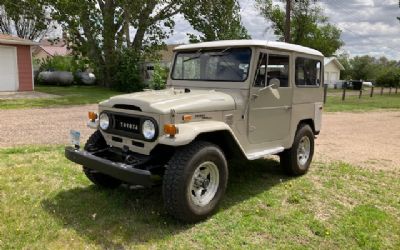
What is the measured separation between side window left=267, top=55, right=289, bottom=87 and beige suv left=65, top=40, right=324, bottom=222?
0.05 ft

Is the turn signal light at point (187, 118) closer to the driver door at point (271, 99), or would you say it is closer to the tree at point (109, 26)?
the driver door at point (271, 99)

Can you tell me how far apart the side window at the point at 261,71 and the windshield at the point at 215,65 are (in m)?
0.16

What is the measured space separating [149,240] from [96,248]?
1.70ft

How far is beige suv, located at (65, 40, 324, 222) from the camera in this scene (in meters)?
4.20

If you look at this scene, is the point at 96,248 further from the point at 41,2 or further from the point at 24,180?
the point at 41,2

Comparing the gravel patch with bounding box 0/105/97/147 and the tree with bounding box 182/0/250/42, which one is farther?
the tree with bounding box 182/0/250/42

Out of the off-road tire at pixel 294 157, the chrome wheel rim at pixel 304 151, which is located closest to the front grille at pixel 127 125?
the off-road tire at pixel 294 157

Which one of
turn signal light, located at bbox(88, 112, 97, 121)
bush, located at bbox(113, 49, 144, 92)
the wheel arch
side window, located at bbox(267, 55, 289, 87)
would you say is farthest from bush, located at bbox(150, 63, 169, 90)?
turn signal light, located at bbox(88, 112, 97, 121)

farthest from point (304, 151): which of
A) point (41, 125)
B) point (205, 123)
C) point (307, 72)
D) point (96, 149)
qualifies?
point (41, 125)

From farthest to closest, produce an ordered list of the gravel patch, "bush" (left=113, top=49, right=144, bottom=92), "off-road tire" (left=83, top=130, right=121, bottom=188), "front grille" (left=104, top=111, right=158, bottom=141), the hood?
"bush" (left=113, top=49, right=144, bottom=92)
the gravel patch
"off-road tire" (left=83, top=130, right=121, bottom=188)
"front grille" (left=104, top=111, right=158, bottom=141)
the hood

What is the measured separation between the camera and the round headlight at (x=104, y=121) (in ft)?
15.8

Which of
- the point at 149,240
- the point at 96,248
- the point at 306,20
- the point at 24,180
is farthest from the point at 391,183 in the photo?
the point at 306,20

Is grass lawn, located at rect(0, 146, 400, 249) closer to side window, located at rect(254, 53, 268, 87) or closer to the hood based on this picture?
the hood

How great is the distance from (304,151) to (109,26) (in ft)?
62.0
